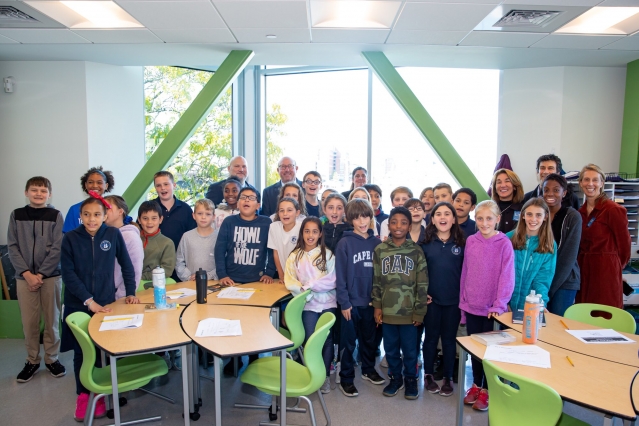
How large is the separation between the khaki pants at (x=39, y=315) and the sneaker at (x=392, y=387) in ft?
9.76

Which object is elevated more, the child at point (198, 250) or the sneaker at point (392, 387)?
the child at point (198, 250)

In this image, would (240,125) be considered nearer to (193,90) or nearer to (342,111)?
(193,90)

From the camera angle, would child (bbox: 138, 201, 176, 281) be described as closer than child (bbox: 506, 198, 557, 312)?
No

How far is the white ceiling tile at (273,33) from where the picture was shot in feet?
13.5

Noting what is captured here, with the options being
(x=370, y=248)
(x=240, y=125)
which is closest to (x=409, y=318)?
(x=370, y=248)

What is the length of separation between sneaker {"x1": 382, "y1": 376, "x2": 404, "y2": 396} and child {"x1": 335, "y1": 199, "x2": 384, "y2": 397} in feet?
0.79

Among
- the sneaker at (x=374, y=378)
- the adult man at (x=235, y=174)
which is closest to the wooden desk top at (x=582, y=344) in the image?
the sneaker at (x=374, y=378)

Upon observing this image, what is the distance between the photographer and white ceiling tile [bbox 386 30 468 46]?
4.14 m

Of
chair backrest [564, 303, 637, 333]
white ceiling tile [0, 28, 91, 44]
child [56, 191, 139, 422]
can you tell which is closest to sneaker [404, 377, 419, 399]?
chair backrest [564, 303, 637, 333]

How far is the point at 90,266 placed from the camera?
312cm

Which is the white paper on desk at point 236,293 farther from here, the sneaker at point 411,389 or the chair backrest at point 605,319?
the chair backrest at point 605,319

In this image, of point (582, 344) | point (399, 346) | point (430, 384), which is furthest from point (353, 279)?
point (582, 344)

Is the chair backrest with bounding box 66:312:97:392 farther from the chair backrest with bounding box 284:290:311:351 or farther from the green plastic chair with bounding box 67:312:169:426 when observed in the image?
the chair backrest with bounding box 284:290:311:351

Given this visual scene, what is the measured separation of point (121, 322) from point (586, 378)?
8.57 feet
